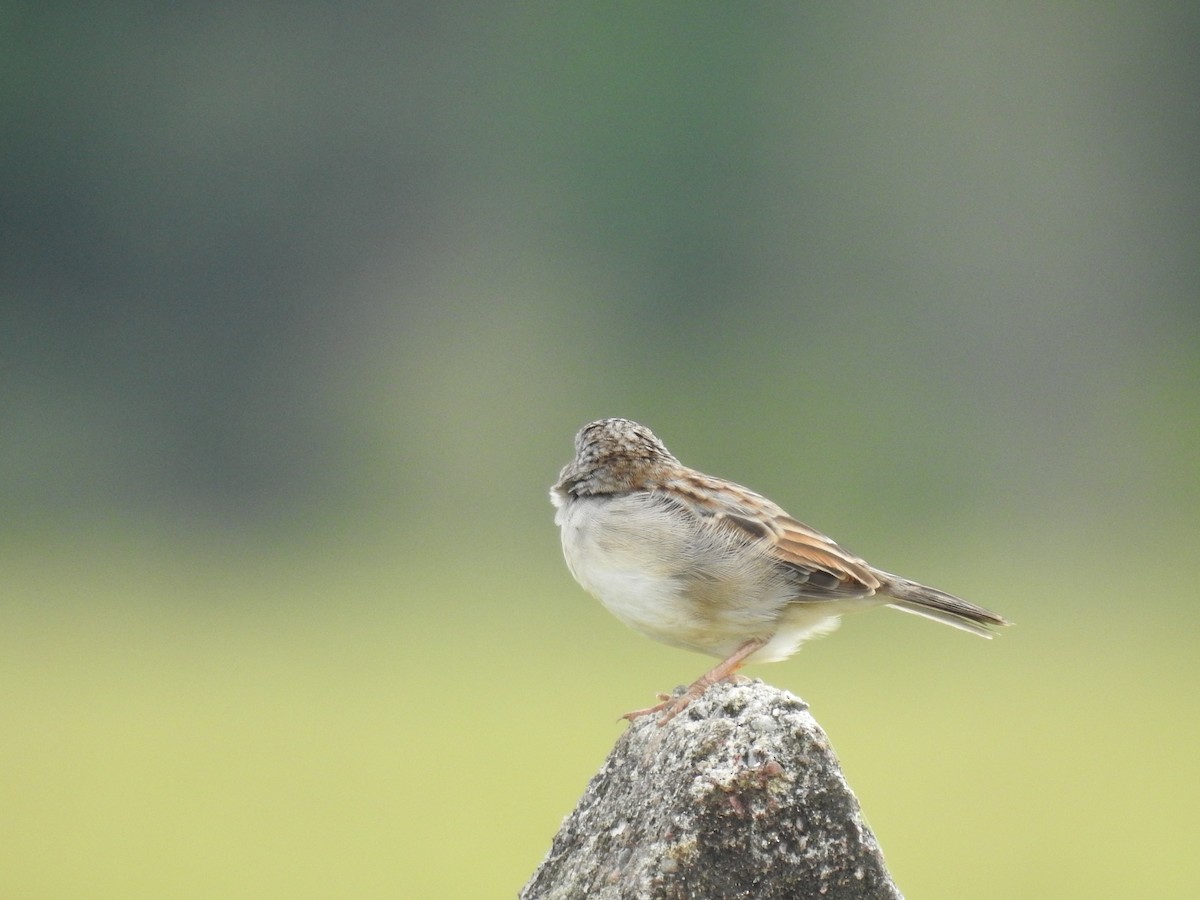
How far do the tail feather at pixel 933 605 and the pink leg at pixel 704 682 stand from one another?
504mm

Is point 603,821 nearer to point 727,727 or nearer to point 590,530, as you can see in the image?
point 727,727

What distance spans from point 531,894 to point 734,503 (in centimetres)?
180

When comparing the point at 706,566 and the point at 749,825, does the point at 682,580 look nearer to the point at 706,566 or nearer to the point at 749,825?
the point at 706,566

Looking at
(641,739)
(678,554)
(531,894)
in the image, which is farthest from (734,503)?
(531,894)

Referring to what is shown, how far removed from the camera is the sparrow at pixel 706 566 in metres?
4.35

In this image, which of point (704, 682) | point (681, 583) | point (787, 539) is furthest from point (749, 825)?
point (787, 539)

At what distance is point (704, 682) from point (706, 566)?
1.73 ft

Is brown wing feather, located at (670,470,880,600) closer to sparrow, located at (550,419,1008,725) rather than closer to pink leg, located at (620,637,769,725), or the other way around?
sparrow, located at (550,419,1008,725)

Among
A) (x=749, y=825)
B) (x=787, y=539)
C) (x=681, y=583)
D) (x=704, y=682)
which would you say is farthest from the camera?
(x=787, y=539)

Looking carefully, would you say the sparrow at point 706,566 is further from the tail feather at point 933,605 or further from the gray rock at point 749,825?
the gray rock at point 749,825

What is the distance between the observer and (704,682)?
155 inches

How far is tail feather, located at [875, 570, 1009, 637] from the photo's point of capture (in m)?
4.51

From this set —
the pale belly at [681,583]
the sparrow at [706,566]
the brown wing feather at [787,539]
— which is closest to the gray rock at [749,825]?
the sparrow at [706,566]

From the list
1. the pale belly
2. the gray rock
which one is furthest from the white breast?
the gray rock
